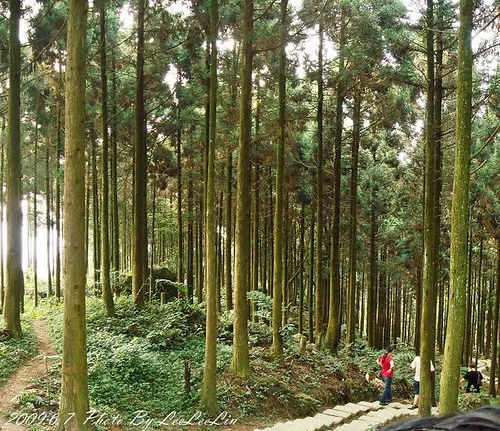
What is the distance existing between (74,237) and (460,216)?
640 centimetres

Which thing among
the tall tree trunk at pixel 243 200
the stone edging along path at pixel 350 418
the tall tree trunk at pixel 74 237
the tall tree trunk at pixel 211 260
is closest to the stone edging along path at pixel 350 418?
the stone edging along path at pixel 350 418

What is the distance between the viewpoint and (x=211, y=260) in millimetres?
10484

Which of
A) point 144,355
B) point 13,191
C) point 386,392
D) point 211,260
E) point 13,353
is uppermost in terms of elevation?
point 13,191

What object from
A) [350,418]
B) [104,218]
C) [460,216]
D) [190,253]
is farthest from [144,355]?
[190,253]

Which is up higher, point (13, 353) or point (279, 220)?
point (279, 220)

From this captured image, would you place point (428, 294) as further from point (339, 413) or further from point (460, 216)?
point (339, 413)

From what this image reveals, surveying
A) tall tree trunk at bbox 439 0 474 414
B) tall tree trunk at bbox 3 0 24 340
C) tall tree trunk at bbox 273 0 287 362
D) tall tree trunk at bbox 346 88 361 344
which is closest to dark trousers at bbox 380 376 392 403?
tall tree trunk at bbox 273 0 287 362

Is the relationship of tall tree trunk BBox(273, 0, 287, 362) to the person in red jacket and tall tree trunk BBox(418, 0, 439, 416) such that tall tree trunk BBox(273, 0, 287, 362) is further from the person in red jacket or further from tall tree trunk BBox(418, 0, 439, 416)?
tall tree trunk BBox(418, 0, 439, 416)

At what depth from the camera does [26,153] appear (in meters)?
29.2

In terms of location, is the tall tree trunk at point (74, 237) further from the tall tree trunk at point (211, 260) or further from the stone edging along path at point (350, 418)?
the stone edging along path at point (350, 418)

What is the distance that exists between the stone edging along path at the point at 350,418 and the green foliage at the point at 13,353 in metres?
6.24

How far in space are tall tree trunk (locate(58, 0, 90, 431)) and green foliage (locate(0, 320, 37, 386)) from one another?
4186 millimetres

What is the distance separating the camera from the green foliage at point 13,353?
1123 centimetres

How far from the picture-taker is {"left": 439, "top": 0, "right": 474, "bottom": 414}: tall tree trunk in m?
7.89
